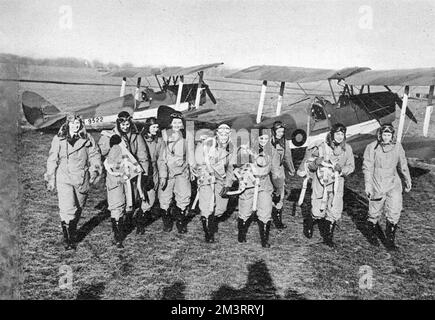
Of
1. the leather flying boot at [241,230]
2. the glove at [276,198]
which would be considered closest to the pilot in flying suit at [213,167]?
the leather flying boot at [241,230]

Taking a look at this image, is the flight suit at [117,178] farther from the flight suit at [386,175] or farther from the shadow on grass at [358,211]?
the shadow on grass at [358,211]

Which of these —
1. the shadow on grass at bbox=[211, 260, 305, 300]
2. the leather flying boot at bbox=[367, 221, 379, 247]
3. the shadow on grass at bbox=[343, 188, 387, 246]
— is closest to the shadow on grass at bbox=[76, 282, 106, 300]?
the shadow on grass at bbox=[211, 260, 305, 300]

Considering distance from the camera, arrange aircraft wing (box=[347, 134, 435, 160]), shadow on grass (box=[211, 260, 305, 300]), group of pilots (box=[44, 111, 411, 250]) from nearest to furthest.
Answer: shadow on grass (box=[211, 260, 305, 300]) → group of pilots (box=[44, 111, 411, 250]) → aircraft wing (box=[347, 134, 435, 160])

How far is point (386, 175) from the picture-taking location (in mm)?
5156

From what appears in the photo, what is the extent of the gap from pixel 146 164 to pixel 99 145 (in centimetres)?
75

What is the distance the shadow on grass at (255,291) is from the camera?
413 centimetres

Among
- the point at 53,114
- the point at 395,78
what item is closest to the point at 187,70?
the point at 53,114

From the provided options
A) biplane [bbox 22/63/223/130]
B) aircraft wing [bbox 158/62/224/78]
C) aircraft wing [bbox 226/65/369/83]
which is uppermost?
aircraft wing [bbox 158/62/224/78]

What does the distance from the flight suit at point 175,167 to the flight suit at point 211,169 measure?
0.25m

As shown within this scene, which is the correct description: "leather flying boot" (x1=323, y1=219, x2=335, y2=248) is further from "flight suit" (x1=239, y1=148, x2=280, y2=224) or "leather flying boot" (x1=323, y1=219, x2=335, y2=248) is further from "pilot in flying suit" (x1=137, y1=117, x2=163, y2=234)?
"pilot in flying suit" (x1=137, y1=117, x2=163, y2=234)

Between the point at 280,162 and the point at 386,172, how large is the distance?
1.53m

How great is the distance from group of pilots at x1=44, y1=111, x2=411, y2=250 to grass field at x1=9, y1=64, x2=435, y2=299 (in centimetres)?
27

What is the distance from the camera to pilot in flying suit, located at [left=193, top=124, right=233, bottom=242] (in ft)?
17.4

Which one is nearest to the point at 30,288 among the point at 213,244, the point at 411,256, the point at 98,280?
the point at 98,280
